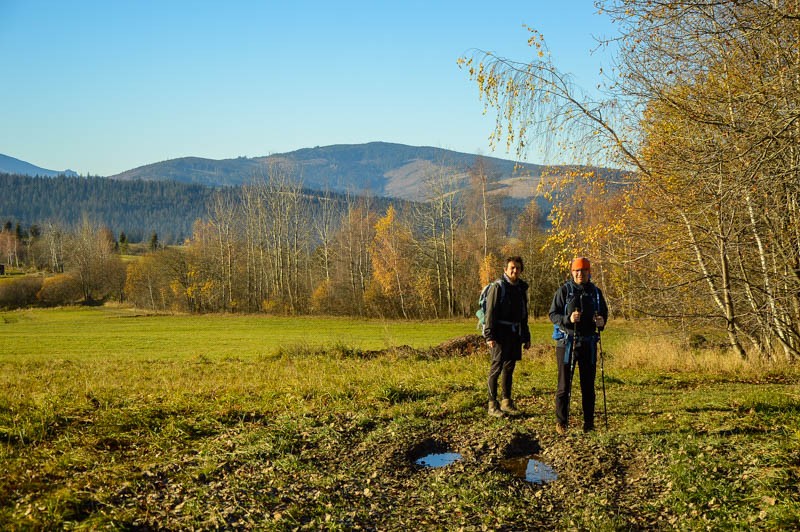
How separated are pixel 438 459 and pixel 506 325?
2.56 m

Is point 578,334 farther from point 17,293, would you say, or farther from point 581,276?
point 17,293

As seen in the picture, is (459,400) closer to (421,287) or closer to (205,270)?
(421,287)

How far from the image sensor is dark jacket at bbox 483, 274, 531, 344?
30.1 feet

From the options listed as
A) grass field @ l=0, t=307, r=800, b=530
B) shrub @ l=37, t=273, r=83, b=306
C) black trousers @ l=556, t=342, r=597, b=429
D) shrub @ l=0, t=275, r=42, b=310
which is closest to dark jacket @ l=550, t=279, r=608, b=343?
black trousers @ l=556, t=342, r=597, b=429

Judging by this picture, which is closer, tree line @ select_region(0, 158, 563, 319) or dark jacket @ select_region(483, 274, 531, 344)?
dark jacket @ select_region(483, 274, 531, 344)

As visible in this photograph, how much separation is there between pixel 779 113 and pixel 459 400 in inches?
239

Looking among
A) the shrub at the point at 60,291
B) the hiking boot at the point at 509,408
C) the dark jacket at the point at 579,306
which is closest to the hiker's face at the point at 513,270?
the dark jacket at the point at 579,306

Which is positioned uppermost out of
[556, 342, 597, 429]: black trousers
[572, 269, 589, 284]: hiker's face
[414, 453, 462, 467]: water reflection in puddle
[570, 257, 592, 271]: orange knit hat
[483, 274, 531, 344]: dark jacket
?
[570, 257, 592, 271]: orange knit hat

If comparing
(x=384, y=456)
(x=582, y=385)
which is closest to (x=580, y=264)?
(x=582, y=385)

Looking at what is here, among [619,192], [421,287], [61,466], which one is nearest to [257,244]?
[421,287]

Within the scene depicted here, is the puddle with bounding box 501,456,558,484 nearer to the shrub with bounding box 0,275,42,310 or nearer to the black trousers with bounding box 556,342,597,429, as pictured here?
the black trousers with bounding box 556,342,597,429

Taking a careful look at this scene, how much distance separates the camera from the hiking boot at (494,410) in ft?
29.9

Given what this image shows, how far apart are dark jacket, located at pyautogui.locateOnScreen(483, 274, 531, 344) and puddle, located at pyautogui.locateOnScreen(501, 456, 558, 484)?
87.6 inches

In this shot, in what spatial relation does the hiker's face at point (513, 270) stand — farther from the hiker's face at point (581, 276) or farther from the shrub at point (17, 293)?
the shrub at point (17, 293)
